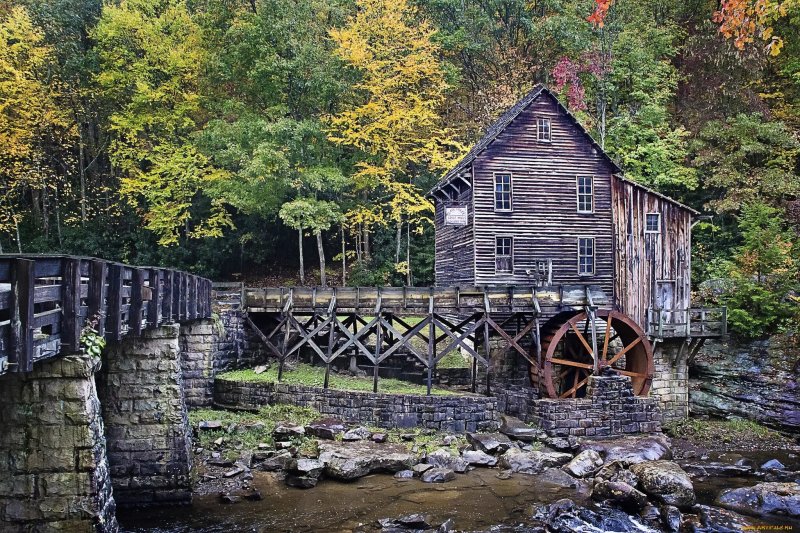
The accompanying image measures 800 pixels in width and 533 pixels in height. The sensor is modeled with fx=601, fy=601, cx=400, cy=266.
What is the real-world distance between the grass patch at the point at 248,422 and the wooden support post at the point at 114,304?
21.3ft

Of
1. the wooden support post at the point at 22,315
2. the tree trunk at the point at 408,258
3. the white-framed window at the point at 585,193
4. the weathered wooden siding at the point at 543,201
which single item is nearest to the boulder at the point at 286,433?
the weathered wooden siding at the point at 543,201

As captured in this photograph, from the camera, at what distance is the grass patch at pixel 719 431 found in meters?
17.5

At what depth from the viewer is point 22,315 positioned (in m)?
5.57

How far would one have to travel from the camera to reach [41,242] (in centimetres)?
2944

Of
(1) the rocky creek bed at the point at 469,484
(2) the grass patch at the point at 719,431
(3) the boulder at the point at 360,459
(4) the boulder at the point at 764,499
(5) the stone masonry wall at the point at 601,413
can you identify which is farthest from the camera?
(2) the grass patch at the point at 719,431

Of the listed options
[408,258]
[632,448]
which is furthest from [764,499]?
[408,258]

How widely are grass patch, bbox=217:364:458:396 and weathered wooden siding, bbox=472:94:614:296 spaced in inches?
183

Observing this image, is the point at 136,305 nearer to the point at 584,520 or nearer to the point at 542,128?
the point at 584,520

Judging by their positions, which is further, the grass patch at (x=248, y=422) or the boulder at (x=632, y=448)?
the boulder at (x=632, y=448)

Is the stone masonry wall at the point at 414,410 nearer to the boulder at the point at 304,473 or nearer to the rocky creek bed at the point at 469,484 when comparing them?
the rocky creek bed at the point at 469,484

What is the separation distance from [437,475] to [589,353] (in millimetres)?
7924

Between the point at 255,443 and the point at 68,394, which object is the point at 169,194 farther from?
the point at 68,394

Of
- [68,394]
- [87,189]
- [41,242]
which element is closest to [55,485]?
[68,394]

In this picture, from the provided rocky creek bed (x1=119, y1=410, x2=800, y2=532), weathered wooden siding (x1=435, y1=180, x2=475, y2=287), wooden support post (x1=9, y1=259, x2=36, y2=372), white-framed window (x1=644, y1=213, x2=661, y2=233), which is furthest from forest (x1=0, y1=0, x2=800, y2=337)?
wooden support post (x1=9, y1=259, x2=36, y2=372)
